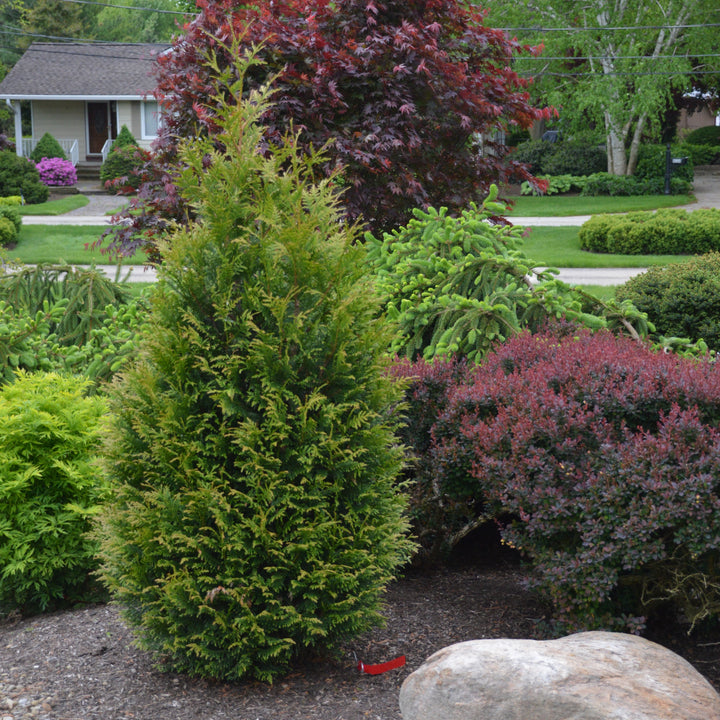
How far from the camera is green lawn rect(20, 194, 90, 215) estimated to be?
28.1 metres

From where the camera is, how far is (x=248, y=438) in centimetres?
322

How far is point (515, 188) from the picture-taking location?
1414 inches

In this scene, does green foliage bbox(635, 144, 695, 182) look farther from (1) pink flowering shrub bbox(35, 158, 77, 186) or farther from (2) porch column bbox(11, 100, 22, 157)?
(2) porch column bbox(11, 100, 22, 157)

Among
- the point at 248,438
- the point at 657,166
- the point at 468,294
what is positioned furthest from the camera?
the point at 657,166

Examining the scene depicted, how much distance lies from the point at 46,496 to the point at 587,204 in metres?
26.6

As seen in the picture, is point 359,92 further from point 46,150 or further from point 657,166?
point 46,150

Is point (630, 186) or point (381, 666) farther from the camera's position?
point (630, 186)

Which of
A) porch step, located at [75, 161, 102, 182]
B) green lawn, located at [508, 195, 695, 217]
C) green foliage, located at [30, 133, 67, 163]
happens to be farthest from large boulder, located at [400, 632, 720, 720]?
porch step, located at [75, 161, 102, 182]

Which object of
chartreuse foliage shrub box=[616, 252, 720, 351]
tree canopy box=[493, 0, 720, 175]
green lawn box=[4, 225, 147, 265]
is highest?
tree canopy box=[493, 0, 720, 175]

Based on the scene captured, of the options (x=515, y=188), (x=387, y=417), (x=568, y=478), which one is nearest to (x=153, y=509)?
(x=387, y=417)

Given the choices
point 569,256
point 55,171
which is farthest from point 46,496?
point 55,171

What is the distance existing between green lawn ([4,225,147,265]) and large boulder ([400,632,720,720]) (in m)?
14.4

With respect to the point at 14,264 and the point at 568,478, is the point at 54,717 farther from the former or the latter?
the point at 14,264

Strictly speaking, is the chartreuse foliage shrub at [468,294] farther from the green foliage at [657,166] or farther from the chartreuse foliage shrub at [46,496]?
the green foliage at [657,166]
